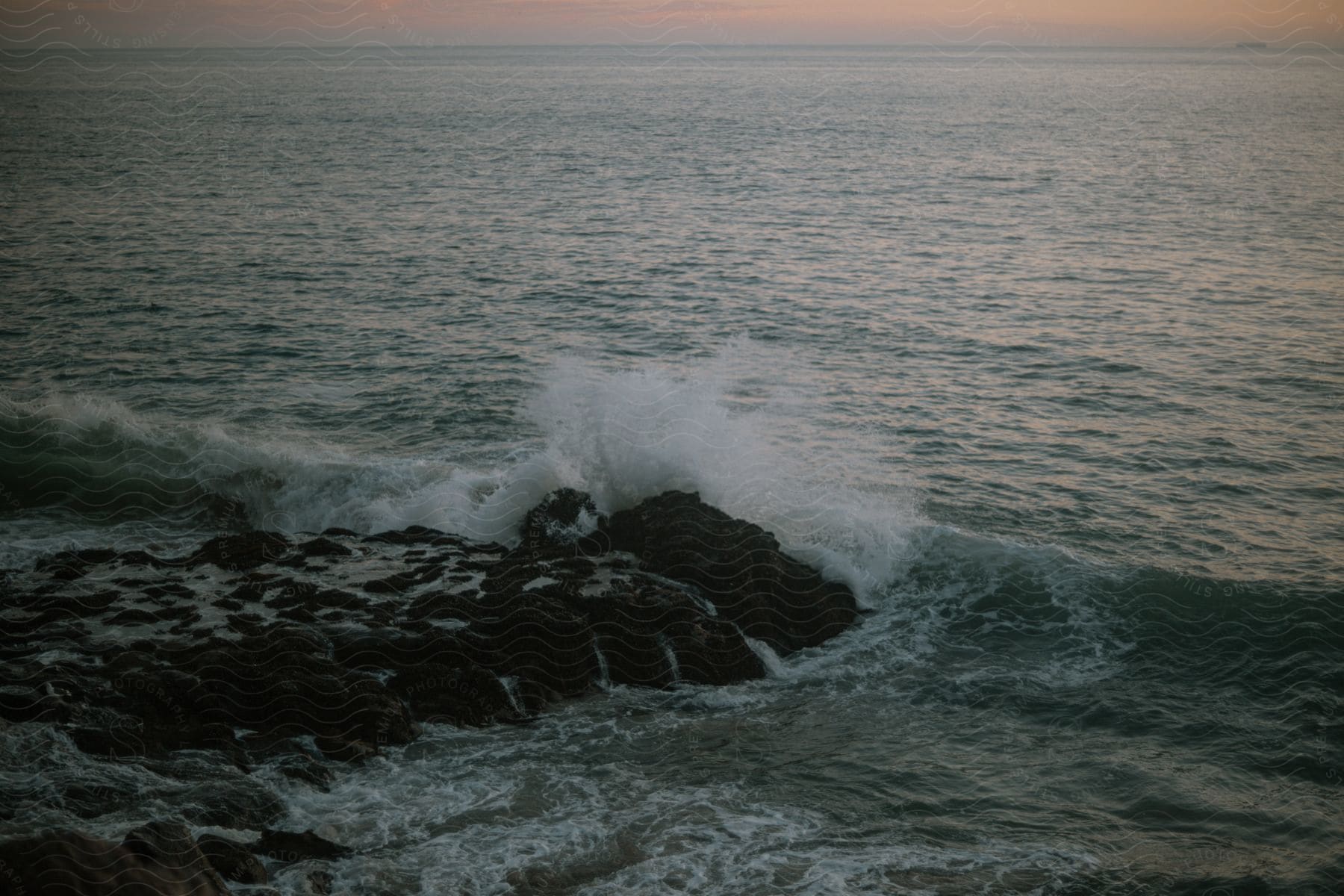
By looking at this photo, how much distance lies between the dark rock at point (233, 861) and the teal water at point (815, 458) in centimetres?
90

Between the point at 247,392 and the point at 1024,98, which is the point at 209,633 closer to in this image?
the point at 247,392

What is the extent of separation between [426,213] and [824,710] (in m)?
39.2

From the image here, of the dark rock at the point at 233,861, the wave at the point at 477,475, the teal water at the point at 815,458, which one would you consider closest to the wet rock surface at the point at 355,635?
the dark rock at the point at 233,861

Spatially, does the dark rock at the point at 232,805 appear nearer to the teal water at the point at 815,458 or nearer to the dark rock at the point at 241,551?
the teal water at the point at 815,458

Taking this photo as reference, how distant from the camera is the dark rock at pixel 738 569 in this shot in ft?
49.2

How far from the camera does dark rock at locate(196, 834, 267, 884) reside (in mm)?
9219

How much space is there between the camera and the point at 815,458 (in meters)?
21.4

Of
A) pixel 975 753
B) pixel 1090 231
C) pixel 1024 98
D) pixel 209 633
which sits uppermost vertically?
pixel 1024 98

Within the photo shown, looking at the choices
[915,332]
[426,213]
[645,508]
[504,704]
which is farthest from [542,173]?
[504,704]

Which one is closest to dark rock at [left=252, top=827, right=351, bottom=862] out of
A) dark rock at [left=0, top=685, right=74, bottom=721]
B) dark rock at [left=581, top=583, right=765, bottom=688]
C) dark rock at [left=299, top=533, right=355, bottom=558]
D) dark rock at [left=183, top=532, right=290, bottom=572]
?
dark rock at [left=0, top=685, right=74, bottom=721]

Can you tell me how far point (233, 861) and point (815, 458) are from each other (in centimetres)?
1436

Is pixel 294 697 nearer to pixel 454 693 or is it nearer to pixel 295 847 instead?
pixel 454 693

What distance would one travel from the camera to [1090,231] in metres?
43.8

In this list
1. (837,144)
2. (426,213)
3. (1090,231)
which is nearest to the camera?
(1090,231)
